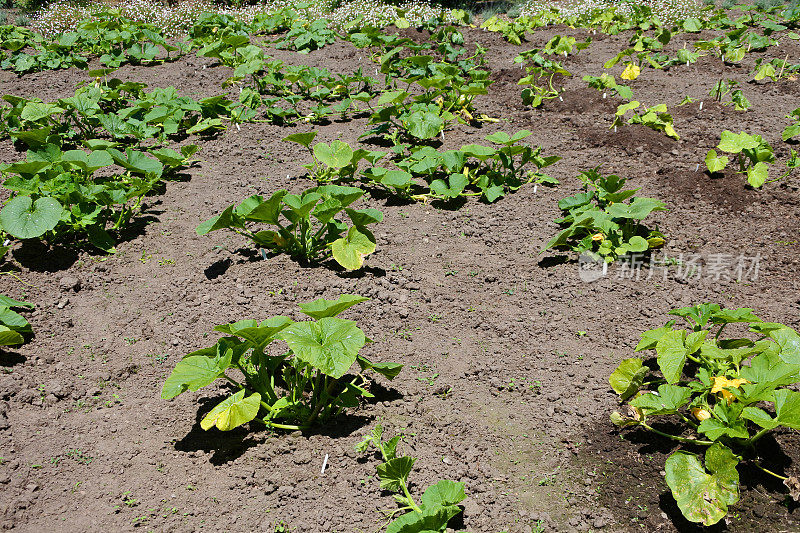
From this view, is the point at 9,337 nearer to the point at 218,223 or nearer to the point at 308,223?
the point at 218,223

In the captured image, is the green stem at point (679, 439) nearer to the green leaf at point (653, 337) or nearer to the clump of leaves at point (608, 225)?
the green leaf at point (653, 337)

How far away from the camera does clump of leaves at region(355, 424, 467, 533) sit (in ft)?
6.41

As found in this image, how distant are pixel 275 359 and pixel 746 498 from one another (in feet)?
Result: 6.15

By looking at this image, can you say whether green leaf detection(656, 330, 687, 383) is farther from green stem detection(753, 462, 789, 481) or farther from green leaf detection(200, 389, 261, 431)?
green leaf detection(200, 389, 261, 431)

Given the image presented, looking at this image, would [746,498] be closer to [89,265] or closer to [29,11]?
[89,265]

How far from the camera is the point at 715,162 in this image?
14.6 ft

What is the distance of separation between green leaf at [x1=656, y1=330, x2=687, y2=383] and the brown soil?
1.10 ft

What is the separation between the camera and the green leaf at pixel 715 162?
4.43 metres

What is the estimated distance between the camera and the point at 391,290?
11.7ft

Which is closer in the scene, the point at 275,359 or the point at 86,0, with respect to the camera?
the point at 275,359

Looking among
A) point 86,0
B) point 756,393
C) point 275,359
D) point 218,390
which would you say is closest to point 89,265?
point 218,390

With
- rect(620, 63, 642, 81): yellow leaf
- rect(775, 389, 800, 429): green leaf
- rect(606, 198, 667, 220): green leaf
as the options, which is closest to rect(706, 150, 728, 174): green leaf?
rect(606, 198, 667, 220): green leaf

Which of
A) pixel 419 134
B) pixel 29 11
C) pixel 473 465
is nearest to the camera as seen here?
pixel 473 465

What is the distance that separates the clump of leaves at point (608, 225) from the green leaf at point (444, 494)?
1.88 metres
